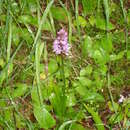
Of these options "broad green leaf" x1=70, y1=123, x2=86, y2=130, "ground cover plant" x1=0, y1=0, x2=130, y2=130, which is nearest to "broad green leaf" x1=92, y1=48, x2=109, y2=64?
"ground cover plant" x1=0, y1=0, x2=130, y2=130

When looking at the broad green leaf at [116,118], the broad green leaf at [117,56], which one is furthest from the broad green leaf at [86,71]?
the broad green leaf at [116,118]

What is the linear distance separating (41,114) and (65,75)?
195 millimetres

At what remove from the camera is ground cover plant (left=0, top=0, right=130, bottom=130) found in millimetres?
1455

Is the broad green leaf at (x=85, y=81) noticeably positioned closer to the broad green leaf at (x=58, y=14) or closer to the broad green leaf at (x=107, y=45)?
the broad green leaf at (x=107, y=45)

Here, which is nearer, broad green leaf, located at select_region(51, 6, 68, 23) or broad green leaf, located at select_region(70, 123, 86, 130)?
broad green leaf, located at select_region(70, 123, 86, 130)

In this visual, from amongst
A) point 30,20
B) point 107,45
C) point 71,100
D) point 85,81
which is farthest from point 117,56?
point 30,20

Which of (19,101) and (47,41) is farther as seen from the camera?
(47,41)

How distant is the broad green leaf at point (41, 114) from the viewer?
1.43m

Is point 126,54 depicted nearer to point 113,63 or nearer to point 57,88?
point 113,63

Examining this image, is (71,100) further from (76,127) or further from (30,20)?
(30,20)

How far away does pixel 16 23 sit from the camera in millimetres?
1571

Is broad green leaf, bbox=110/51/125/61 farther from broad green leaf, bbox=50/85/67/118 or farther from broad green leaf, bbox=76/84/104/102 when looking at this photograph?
broad green leaf, bbox=50/85/67/118

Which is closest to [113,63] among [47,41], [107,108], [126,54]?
[126,54]

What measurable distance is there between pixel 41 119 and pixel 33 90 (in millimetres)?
123
